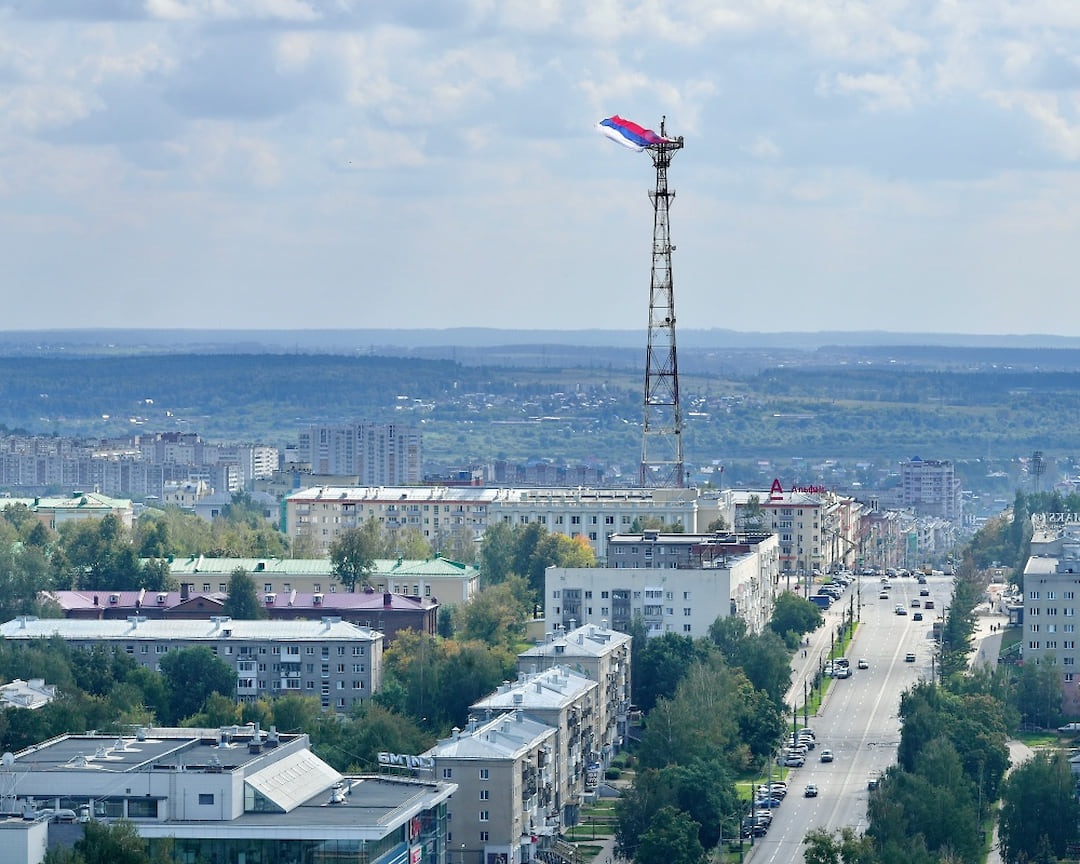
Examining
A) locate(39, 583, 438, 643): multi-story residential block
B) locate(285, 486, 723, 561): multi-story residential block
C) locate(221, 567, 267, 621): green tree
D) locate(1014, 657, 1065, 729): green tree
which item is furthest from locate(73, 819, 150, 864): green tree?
locate(285, 486, 723, 561): multi-story residential block

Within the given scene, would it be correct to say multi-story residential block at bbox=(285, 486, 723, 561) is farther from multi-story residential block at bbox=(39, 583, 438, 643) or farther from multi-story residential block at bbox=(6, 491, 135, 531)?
multi-story residential block at bbox=(39, 583, 438, 643)

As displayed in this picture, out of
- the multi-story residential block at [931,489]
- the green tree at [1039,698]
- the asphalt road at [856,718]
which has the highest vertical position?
the green tree at [1039,698]

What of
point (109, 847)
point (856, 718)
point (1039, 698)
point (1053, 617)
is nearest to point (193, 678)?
point (856, 718)

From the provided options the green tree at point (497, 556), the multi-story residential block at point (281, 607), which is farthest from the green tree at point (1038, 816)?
the green tree at point (497, 556)

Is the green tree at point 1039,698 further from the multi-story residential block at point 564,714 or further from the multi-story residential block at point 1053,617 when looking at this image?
the multi-story residential block at point 564,714

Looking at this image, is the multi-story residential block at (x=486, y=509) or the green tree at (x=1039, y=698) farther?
the multi-story residential block at (x=486, y=509)

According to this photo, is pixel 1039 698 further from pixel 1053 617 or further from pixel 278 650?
pixel 278 650

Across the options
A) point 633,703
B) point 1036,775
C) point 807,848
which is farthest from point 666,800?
point 633,703
